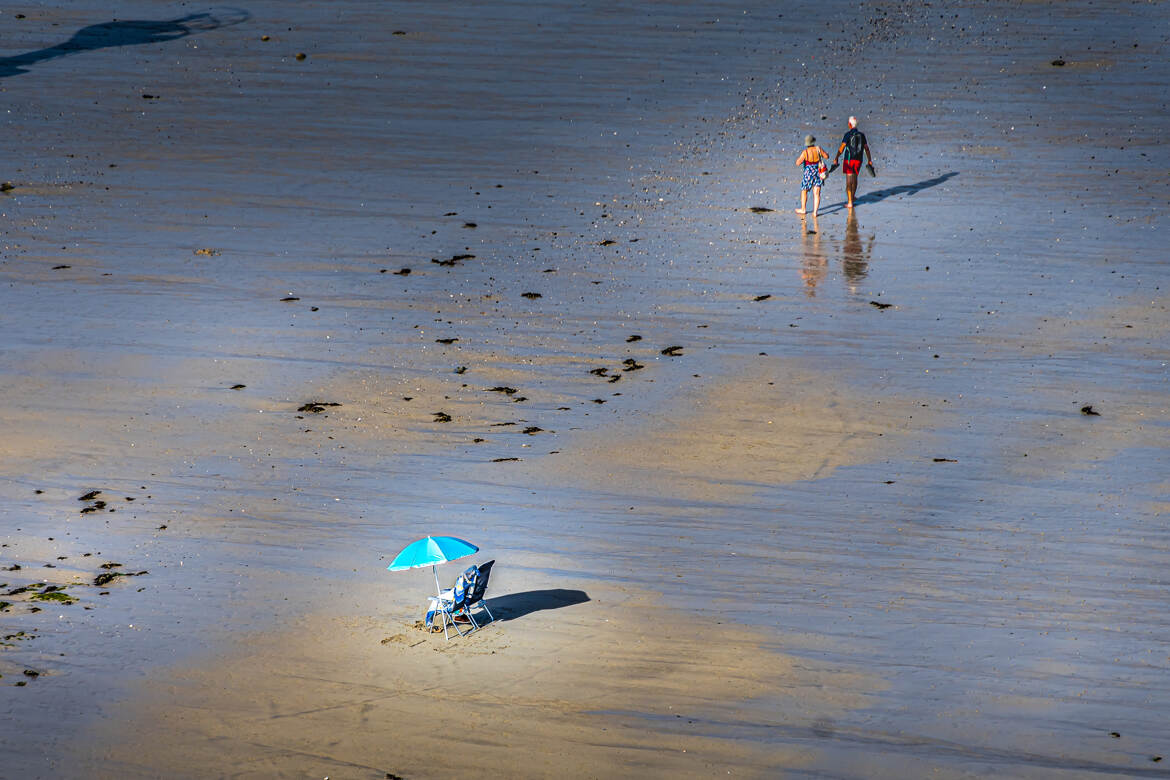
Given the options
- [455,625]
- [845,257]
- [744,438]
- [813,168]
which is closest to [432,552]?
[455,625]

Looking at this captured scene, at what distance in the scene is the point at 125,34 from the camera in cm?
2928

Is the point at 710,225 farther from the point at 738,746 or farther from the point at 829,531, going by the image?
the point at 738,746

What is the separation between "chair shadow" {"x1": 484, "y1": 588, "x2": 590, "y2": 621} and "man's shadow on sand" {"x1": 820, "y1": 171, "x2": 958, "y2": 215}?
465 inches

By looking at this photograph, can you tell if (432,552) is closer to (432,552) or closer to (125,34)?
(432,552)

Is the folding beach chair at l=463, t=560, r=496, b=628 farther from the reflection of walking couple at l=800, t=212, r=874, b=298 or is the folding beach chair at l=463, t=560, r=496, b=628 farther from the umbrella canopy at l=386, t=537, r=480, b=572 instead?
the reflection of walking couple at l=800, t=212, r=874, b=298

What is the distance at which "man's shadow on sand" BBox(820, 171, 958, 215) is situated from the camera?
22.2m

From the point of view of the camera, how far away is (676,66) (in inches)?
1088

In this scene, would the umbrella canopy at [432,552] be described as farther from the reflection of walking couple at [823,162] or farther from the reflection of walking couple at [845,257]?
the reflection of walking couple at [823,162]

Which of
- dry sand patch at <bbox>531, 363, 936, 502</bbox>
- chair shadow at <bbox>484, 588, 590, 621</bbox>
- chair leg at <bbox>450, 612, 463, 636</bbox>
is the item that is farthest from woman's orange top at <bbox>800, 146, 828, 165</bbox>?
chair leg at <bbox>450, 612, 463, 636</bbox>

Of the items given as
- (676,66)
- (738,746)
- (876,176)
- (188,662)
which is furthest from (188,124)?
(738,746)

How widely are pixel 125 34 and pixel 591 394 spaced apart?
1818cm

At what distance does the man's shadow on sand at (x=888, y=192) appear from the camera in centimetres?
2216

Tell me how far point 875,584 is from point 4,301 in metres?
12.7

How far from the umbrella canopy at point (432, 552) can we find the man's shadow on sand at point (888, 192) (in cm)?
1233
